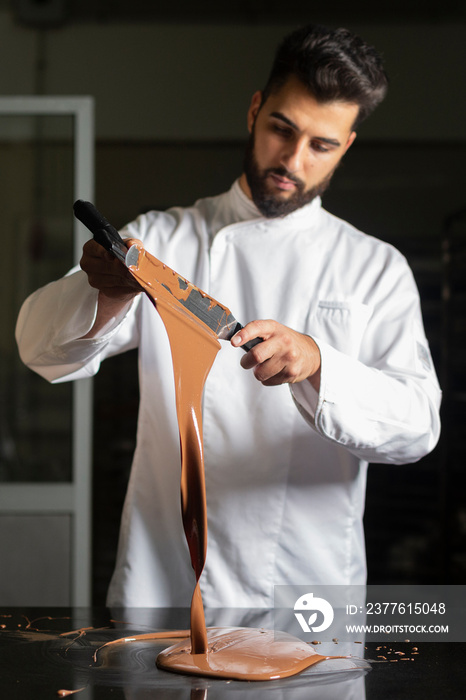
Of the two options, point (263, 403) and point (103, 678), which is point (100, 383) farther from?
point (103, 678)

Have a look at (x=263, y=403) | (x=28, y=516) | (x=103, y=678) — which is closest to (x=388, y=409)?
(x=263, y=403)

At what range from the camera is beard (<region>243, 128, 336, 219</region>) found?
158 centimetres

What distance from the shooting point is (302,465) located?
1.55 meters

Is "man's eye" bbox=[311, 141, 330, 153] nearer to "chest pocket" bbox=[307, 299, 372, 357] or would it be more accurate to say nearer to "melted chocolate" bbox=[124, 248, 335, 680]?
"chest pocket" bbox=[307, 299, 372, 357]

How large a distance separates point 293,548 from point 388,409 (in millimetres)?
352

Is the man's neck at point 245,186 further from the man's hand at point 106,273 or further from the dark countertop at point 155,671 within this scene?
the dark countertop at point 155,671

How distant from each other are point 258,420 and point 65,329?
43 centimetres

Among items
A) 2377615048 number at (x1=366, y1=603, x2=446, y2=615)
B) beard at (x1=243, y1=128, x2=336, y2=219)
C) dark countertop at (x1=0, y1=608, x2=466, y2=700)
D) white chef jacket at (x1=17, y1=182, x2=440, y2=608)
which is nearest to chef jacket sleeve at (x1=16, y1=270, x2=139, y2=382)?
white chef jacket at (x1=17, y1=182, x2=440, y2=608)

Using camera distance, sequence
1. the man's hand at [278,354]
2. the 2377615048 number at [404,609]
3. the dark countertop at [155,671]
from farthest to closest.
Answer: the 2377615048 number at [404,609] → the man's hand at [278,354] → the dark countertop at [155,671]

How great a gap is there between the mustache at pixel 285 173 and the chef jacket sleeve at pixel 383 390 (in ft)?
0.92

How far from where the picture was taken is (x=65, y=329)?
1420 millimetres

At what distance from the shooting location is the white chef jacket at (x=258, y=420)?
1492mm

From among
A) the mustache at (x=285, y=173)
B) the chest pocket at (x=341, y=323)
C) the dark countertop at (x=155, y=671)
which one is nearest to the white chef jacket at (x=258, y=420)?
the chest pocket at (x=341, y=323)

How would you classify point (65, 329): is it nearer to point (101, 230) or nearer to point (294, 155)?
point (101, 230)
